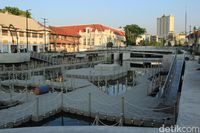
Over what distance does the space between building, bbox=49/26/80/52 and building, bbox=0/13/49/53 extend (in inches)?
163

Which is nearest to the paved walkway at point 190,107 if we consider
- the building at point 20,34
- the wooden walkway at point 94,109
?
the wooden walkway at point 94,109

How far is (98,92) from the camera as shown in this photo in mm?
26250

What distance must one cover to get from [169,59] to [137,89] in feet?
66.3

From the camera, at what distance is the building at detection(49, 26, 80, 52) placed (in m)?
81.9

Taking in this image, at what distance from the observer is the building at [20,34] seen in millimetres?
61303

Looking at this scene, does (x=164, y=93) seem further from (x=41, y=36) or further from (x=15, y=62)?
(x=41, y=36)

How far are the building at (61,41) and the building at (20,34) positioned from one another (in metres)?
4.14

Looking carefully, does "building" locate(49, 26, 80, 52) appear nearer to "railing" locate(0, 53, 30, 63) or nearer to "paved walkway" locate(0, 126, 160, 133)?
"railing" locate(0, 53, 30, 63)

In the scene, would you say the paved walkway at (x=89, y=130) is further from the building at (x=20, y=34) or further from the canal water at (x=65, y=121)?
the building at (x=20, y=34)

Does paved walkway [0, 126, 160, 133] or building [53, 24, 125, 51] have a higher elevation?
building [53, 24, 125, 51]

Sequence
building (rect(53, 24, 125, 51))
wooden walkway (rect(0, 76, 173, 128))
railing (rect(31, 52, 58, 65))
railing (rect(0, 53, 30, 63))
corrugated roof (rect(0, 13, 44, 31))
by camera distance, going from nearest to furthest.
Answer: wooden walkway (rect(0, 76, 173, 128)), railing (rect(0, 53, 30, 63)), railing (rect(31, 52, 58, 65)), corrugated roof (rect(0, 13, 44, 31)), building (rect(53, 24, 125, 51))

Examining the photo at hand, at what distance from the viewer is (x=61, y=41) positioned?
8531 centimetres

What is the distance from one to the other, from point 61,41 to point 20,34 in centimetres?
1938

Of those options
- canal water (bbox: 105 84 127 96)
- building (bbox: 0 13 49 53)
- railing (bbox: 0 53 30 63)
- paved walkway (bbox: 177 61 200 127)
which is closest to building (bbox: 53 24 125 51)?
building (bbox: 0 13 49 53)
